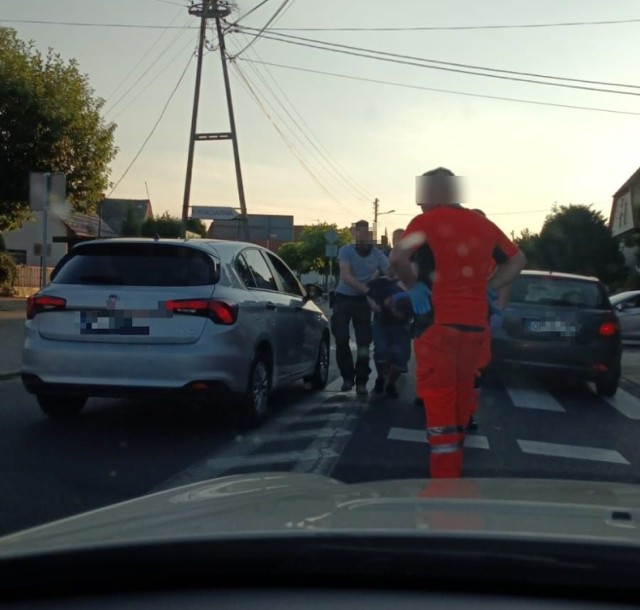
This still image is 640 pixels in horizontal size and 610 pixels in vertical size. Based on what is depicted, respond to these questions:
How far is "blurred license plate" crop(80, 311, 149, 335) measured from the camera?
7.20 m

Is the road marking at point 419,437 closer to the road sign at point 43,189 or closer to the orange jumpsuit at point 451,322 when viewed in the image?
the orange jumpsuit at point 451,322

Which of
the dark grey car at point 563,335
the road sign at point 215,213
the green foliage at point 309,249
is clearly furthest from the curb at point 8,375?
the green foliage at point 309,249

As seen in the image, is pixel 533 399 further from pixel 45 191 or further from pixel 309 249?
pixel 309 249

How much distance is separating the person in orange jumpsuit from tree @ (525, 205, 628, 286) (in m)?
50.7

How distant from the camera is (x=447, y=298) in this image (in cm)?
523

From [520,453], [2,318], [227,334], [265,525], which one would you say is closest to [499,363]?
[520,453]

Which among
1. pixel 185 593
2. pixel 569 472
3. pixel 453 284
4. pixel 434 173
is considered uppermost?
pixel 434 173

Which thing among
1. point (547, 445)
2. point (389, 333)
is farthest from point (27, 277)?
point (547, 445)

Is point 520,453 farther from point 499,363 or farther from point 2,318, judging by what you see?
point 2,318

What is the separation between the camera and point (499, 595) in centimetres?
182

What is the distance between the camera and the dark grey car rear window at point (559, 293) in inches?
426

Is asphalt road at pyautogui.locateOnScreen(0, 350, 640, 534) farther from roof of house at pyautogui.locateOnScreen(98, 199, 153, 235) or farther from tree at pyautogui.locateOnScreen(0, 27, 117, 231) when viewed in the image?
roof of house at pyautogui.locateOnScreen(98, 199, 153, 235)

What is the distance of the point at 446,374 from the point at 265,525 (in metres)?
2.99

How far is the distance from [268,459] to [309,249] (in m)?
80.4
